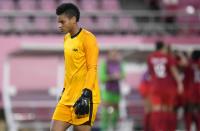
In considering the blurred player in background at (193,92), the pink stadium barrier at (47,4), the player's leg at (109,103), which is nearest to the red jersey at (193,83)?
the blurred player in background at (193,92)

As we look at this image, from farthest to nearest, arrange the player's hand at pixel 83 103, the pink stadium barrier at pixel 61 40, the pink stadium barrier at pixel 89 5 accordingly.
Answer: the pink stadium barrier at pixel 89 5
the pink stadium barrier at pixel 61 40
the player's hand at pixel 83 103

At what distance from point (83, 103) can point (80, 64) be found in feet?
1.39

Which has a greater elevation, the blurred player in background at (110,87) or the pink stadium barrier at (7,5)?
the pink stadium barrier at (7,5)

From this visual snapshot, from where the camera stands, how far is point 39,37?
51.7 feet

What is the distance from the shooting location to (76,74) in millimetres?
5242

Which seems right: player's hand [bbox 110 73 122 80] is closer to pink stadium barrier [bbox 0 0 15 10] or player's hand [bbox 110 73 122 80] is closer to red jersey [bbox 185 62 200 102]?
red jersey [bbox 185 62 200 102]

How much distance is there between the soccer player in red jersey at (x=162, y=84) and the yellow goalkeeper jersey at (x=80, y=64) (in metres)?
4.18

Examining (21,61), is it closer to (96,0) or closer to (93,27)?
(93,27)

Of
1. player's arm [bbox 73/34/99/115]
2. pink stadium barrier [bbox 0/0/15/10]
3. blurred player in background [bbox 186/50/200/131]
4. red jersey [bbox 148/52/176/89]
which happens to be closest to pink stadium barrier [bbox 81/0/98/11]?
pink stadium barrier [bbox 0/0/15/10]

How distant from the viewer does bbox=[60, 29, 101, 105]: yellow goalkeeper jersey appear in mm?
5176

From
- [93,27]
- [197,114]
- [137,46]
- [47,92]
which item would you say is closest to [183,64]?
[197,114]

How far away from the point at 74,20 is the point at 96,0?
15394 mm

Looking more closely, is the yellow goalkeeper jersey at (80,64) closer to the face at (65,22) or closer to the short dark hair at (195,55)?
the face at (65,22)

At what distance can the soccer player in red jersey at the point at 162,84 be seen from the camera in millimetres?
9312
